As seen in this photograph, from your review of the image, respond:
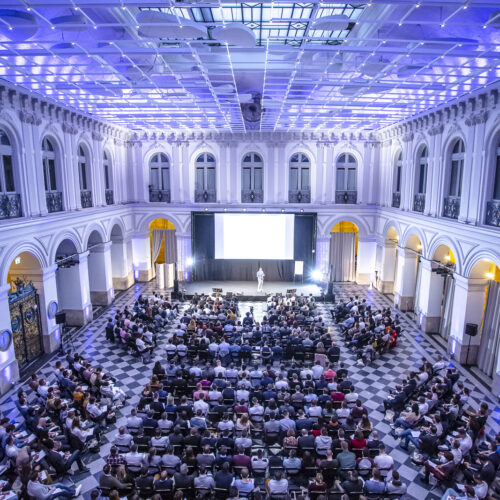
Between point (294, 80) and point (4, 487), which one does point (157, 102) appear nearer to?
point (294, 80)

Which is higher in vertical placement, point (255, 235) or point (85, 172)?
point (85, 172)

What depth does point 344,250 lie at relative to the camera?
75.0 ft

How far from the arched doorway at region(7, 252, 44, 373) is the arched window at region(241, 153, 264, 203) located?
453 inches

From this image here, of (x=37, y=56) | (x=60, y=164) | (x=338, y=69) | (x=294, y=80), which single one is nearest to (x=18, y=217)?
(x=60, y=164)

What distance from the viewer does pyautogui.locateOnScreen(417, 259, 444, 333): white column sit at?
14992 mm

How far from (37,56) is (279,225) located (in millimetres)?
14729

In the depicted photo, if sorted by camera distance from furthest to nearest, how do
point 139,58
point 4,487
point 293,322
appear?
point 293,322 < point 139,58 < point 4,487

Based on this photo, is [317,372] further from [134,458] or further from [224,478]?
[134,458]

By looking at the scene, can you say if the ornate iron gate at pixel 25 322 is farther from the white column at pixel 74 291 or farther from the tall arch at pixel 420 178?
the tall arch at pixel 420 178

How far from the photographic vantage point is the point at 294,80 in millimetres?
10164

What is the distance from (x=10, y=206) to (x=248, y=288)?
41.0ft

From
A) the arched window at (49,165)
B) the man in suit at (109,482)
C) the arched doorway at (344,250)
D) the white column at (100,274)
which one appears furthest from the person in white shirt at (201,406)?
the arched doorway at (344,250)

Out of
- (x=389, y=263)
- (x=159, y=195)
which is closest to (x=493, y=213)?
(x=389, y=263)

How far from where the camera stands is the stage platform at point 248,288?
65.8ft
